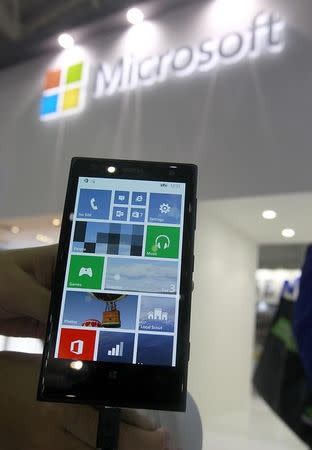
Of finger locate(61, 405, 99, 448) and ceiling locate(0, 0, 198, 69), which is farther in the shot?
ceiling locate(0, 0, 198, 69)


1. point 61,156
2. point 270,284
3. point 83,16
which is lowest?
point 270,284

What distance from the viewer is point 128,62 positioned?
337 centimetres

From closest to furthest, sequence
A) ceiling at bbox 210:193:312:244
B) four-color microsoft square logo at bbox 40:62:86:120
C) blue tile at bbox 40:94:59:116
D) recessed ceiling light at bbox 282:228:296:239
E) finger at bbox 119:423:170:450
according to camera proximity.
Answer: finger at bbox 119:423:170:450, ceiling at bbox 210:193:312:244, recessed ceiling light at bbox 282:228:296:239, four-color microsoft square logo at bbox 40:62:86:120, blue tile at bbox 40:94:59:116

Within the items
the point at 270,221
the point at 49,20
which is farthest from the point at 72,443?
the point at 49,20

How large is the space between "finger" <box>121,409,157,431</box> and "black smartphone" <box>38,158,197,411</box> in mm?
14

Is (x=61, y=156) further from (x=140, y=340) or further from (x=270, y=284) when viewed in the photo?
(x=140, y=340)

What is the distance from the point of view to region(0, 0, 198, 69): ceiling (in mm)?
3374

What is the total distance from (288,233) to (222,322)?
78 cm

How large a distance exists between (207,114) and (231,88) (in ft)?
0.67

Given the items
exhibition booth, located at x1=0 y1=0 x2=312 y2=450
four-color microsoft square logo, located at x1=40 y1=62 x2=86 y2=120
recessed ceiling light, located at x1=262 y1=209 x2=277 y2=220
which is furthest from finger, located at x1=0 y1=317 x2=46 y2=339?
four-color microsoft square logo, located at x1=40 y1=62 x2=86 y2=120

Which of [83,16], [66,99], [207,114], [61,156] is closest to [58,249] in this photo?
[207,114]

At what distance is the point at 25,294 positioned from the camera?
0.40 meters

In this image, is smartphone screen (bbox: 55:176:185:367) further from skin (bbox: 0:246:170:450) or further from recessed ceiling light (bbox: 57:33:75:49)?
recessed ceiling light (bbox: 57:33:75:49)

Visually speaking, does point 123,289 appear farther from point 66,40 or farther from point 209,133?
point 66,40
